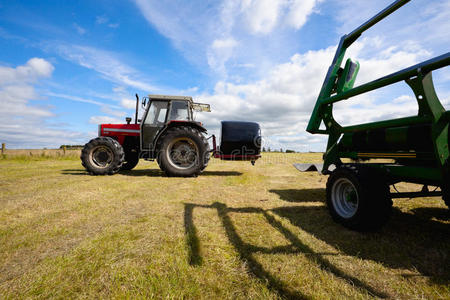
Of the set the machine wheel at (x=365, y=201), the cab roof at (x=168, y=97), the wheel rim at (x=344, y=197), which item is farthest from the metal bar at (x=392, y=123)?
the cab roof at (x=168, y=97)

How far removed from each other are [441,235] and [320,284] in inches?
67.1

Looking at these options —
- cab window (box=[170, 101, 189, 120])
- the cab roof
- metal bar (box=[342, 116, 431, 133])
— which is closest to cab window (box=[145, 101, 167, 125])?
the cab roof

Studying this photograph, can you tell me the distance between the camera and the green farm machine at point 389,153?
1.75m

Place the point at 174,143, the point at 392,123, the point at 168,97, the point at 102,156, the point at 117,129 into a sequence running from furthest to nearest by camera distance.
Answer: the point at 117,129 < the point at 168,97 < the point at 102,156 < the point at 174,143 < the point at 392,123

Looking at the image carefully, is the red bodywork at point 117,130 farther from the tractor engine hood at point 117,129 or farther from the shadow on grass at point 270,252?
the shadow on grass at point 270,252

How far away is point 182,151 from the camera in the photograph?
571cm

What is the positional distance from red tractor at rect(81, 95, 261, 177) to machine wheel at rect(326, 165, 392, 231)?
3344 mm

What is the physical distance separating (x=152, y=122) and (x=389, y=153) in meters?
5.68

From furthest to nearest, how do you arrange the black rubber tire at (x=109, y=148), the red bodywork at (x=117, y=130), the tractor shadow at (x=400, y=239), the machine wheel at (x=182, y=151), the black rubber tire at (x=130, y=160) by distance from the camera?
the black rubber tire at (x=130, y=160), the red bodywork at (x=117, y=130), the black rubber tire at (x=109, y=148), the machine wheel at (x=182, y=151), the tractor shadow at (x=400, y=239)

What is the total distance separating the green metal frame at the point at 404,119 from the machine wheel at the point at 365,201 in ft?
0.95

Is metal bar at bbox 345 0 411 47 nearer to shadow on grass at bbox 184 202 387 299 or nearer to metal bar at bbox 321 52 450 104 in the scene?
metal bar at bbox 321 52 450 104

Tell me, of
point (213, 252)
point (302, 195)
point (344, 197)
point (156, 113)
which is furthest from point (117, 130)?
point (344, 197)

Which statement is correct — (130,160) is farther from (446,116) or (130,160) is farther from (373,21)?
(446,116)

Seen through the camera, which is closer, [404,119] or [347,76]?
[404,119]
